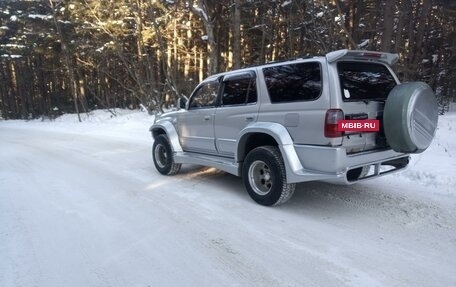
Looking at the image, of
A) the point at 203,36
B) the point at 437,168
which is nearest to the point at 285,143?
the point at 437,168

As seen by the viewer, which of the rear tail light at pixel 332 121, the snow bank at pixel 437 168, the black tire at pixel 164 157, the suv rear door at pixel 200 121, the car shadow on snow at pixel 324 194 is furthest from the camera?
the black tire at pixel 164 157

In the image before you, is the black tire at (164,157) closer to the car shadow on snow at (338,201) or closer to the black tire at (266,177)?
the car shadow on snow at (338,201)

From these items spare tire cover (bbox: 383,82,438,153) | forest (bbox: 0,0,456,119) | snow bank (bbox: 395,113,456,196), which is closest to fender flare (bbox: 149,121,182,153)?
spare tire cover (bbox: 383,82,438,153)

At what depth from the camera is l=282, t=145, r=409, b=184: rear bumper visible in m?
4.15

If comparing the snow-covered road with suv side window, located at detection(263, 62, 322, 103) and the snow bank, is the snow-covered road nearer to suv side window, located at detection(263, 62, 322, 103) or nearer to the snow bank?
the snow bank

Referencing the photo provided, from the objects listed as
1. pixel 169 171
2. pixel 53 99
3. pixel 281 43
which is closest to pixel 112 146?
pixel 169 171

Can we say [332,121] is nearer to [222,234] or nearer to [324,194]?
[324,194]

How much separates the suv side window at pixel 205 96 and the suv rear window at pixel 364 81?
7.84 ft

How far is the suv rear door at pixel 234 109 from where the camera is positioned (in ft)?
17.2

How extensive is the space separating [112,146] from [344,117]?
9.25 meters

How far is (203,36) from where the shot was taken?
1716 cm

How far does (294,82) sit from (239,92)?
1.19m

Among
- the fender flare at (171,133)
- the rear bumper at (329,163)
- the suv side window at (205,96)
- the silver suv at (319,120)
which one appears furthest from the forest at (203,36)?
the rear bumper at (329,163)

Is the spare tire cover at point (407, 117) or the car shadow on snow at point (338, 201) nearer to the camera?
the spare tire cover at point (407, 117)
